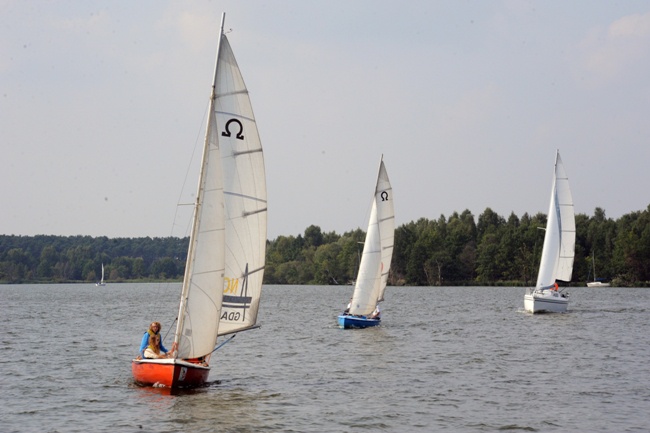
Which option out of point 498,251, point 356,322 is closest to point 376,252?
point 356,322

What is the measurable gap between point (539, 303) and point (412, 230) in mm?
120763

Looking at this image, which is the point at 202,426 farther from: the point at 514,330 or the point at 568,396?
the point at 514,330

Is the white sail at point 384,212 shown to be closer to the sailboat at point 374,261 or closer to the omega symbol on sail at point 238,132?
the sailboat at point 374,261

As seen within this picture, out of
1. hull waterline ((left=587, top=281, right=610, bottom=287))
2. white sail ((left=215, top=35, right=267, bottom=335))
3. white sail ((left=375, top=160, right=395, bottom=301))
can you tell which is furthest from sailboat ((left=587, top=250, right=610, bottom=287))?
white sail ((left=215, top=35, right=267, bottom=335))

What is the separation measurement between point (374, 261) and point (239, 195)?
83.3 feet

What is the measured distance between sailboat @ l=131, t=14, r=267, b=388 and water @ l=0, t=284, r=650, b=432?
4.65 feet

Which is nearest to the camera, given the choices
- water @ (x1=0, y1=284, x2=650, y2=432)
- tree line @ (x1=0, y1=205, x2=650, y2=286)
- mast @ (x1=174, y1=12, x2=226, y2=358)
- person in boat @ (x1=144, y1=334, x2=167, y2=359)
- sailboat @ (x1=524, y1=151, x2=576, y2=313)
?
water @ (x1=0, y1=284, x2=650, y2=432)

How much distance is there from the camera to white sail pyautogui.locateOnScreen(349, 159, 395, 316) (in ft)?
168

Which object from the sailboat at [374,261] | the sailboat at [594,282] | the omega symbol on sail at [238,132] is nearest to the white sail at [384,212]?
the sailboat at [374,261]

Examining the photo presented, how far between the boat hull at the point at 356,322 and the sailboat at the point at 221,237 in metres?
25.4

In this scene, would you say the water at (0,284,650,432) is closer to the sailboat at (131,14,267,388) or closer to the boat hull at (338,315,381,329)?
the boat hull at (338,315,381,329)

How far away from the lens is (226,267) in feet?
89.5

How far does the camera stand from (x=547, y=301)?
6769 cm

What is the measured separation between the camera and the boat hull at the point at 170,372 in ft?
86.5
